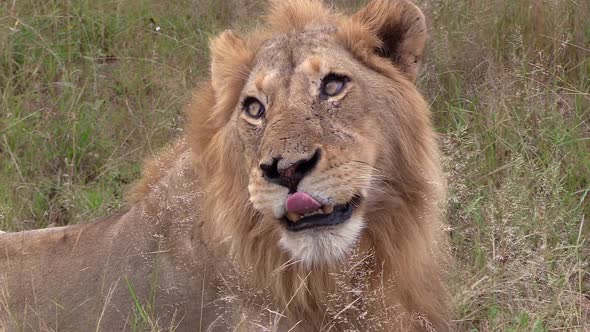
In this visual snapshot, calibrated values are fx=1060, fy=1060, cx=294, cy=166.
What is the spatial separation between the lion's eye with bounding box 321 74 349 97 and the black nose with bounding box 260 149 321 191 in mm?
336

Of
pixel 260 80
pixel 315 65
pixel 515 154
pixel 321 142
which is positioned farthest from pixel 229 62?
pixel 515 154

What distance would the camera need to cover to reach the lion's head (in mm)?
3172

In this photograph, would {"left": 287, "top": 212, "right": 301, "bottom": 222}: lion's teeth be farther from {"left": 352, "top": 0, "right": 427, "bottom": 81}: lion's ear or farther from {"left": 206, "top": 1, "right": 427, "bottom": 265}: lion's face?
{"left": 352, "top": 0, "right": 427, "bottom": 81}: lion's ear

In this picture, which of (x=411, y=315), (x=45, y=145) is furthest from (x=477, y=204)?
(x=45, y=145)

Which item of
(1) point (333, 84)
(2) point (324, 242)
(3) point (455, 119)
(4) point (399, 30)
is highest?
(4) point (399, 30)

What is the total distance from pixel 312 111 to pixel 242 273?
629 millimetres

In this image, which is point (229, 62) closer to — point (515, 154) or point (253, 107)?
point (253, 107)

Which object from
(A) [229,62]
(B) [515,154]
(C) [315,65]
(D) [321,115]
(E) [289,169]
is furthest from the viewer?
(B) [515,154]

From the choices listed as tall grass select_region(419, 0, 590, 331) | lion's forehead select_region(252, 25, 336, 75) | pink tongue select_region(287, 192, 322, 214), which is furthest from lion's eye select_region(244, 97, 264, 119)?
tall grass select_region(419, 0, 590, 331)

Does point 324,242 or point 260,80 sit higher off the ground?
point 260,80

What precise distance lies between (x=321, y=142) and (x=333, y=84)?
0.31 meters

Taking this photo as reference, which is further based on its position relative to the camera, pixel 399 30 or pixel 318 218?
pixel 399 30

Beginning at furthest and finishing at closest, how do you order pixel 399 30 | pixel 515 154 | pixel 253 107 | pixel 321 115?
pixel 515 154 → pixel 399 30 → pixel 253 107 → pixel 321 115

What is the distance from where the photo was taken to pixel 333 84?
11.3ft
